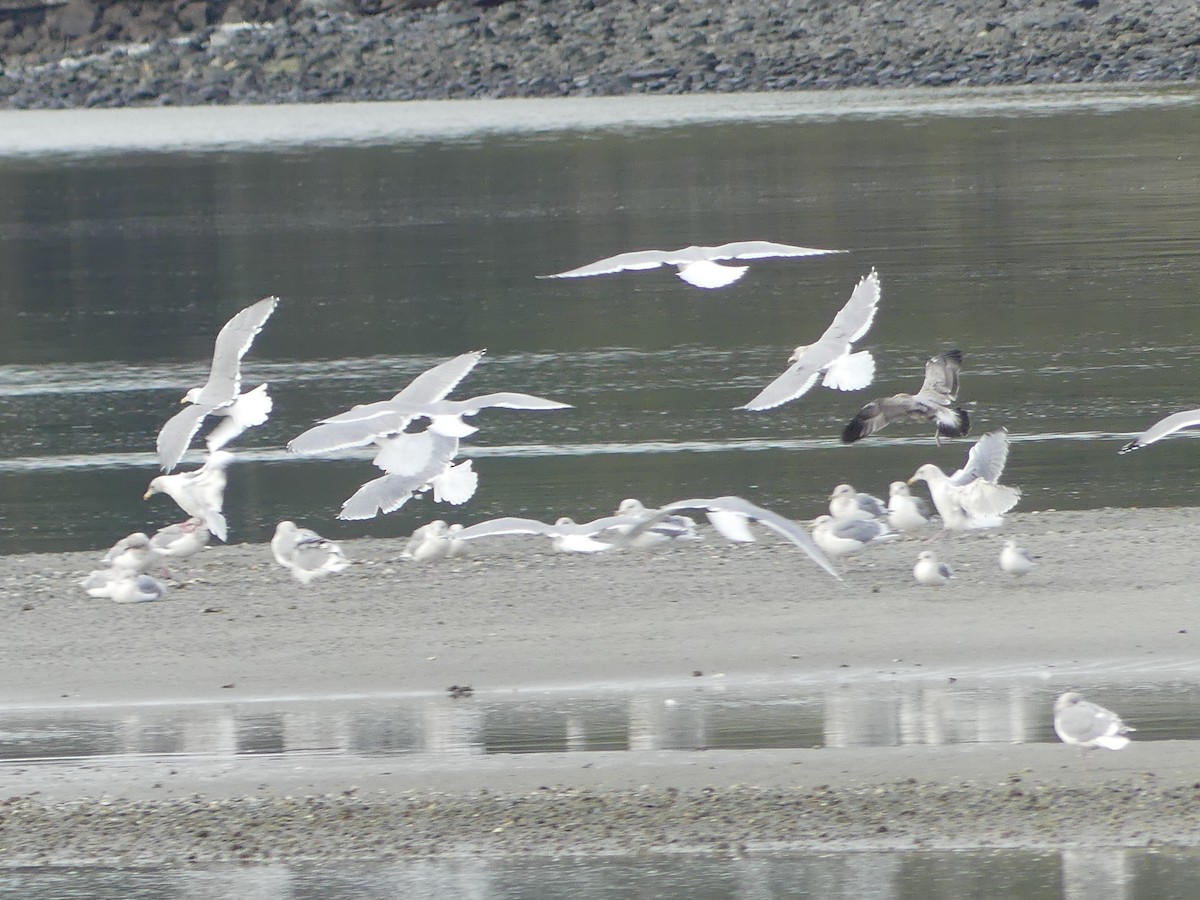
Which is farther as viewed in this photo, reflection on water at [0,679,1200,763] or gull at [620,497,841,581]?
gull at [620,497,841,581]

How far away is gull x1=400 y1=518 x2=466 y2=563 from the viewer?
1384 centimetres

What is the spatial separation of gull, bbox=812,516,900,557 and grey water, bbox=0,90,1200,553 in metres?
2.62

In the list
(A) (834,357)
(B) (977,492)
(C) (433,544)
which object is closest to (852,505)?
(B) (977,492)

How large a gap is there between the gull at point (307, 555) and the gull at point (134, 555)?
72cm

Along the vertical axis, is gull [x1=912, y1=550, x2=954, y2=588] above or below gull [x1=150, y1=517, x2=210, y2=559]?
below

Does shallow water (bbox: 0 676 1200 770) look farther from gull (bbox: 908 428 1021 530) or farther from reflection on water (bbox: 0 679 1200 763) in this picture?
gull (bbox: 908 428 1021 530)

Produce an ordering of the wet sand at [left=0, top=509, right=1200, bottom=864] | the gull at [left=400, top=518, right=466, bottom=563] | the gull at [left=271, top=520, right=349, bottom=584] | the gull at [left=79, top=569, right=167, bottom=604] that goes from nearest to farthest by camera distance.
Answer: the wet sand at [left=0, top=509, right=1200, bottom=864] → the gull at [left=79, top=569, right=167, bottom=604] → the gull at [left=271, top=520, right=349, bottom=584] → the gull at [left=400, top=518, right=466, bottom=563]

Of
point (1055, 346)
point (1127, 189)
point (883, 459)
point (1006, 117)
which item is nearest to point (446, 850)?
point (883, 459)

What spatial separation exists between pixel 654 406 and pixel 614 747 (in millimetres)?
11017

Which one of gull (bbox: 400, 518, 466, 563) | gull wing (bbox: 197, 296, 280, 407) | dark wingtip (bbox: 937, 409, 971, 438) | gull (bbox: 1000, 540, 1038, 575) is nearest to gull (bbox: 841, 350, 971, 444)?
dark wingtip (bbox: 937, 409, 971, 438)

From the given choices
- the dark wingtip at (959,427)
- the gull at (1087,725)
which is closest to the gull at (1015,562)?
the dark wingtip at (959,427)

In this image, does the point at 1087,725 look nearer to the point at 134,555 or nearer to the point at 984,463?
the point at 984,463

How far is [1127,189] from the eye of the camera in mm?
42844

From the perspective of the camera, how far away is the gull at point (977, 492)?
1374 centimetres
